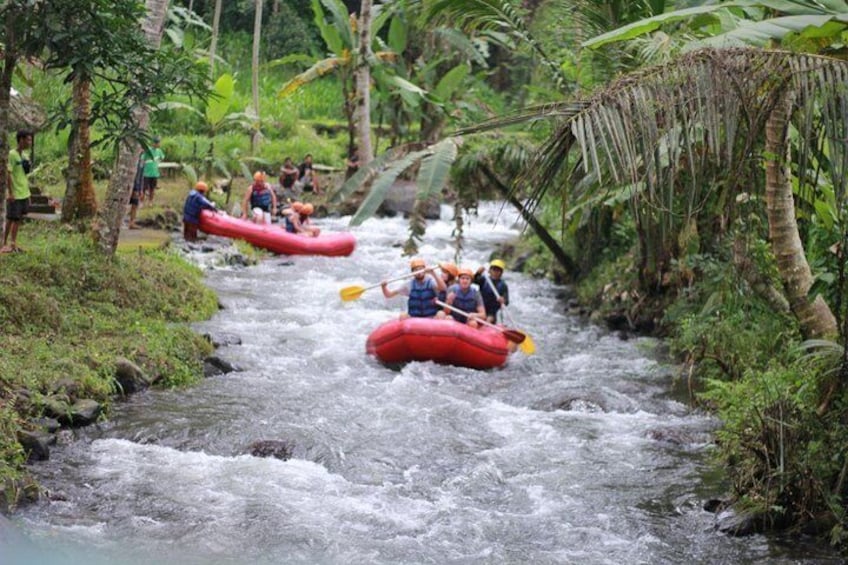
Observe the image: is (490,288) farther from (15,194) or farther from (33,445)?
(33,445)

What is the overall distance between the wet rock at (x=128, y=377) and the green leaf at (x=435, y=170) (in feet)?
9.59

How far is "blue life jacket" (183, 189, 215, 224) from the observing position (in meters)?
18.2

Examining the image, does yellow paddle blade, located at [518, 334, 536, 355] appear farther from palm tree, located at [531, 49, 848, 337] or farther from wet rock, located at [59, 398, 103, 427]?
palm tree, located at [531, 49, 848, 337]

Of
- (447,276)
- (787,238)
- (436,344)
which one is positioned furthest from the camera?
(447,276)

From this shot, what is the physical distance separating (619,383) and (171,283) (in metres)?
5.22

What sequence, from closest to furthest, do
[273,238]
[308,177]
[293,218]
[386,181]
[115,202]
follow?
[386,181] < [115,202] < [273,238] < [293,218] < [308,177]

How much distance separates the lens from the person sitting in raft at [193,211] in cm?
1820

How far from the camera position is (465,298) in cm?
1271

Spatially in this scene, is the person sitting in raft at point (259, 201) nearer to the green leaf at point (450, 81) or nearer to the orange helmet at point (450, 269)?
the green leaf at point (450, 81)

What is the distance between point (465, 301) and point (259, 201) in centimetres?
808

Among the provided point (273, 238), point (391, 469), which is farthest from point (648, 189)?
point (273, 238)

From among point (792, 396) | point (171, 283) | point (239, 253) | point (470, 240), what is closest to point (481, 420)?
point (792, 396)

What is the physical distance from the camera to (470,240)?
21.9 metres

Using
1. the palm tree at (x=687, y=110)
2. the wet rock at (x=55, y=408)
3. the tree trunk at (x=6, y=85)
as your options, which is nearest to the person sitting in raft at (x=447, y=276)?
the tree trunk at (x=6, y=85)
